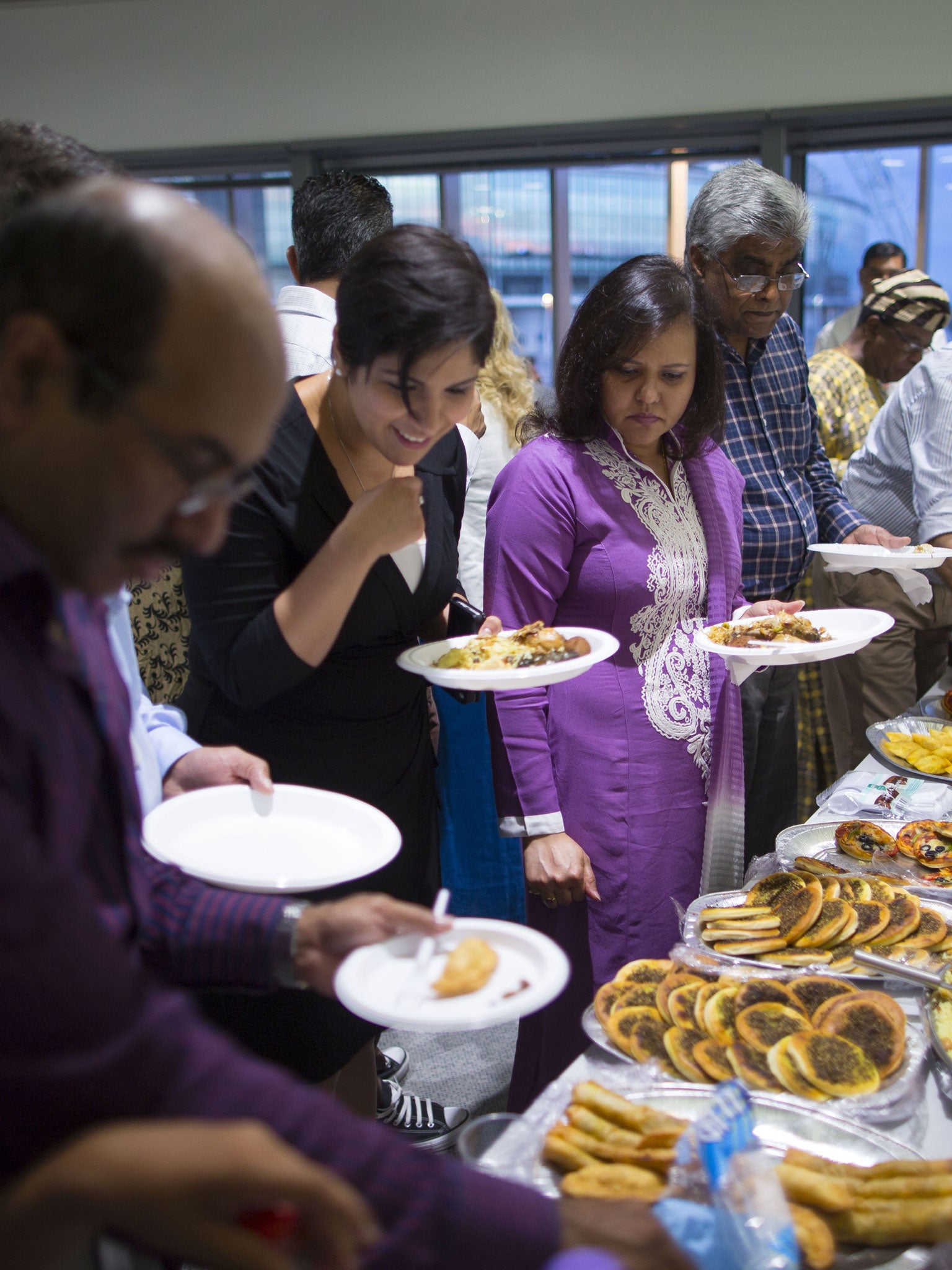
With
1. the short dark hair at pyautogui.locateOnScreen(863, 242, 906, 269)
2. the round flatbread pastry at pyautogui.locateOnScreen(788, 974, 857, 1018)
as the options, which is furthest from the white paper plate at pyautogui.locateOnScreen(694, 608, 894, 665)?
the short dark hair at pyautogui.locateOnScreen(863, 242, 906, 269)

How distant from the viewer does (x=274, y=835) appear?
3.92ft

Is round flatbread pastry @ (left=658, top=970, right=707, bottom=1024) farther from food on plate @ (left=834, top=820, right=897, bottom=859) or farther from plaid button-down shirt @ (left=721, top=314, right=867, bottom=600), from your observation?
plaid button-down shirt @ (left=721, top=314, right=867, bottom=600)

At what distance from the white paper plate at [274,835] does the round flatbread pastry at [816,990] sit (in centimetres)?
56

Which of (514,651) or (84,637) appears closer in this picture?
(84,637)

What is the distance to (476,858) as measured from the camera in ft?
6.84

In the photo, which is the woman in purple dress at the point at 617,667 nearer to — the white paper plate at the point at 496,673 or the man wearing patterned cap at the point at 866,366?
the white paper plate at the point at 496,673

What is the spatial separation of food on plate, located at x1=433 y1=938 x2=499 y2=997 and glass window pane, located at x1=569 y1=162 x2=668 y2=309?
454 cm

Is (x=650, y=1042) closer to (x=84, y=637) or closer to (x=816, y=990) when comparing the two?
(x=816, y=990)

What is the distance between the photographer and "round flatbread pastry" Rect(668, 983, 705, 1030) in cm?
123

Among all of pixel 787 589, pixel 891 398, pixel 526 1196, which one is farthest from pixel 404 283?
pixel 891 398

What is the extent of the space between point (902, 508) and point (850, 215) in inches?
95.4

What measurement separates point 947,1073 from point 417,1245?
0.78 metres

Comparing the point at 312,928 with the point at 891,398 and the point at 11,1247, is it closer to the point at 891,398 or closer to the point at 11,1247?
the point at 11,1247

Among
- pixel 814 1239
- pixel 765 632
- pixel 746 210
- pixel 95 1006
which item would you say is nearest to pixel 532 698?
pixel 765 632
